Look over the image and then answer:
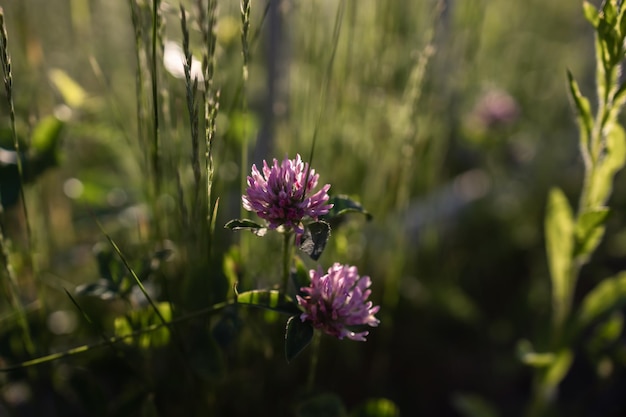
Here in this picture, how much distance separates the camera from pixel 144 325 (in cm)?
74

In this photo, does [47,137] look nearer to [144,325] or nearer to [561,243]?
[144,325]

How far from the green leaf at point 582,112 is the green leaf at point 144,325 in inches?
22.0

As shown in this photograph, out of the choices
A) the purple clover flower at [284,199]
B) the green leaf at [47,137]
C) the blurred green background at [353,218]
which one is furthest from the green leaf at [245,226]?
the green leaf at [47,137]

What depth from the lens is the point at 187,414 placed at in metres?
0.87

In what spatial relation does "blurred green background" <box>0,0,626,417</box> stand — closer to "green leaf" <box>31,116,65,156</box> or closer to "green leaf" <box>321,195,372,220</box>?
"green leaf" <box>31,116,65,156</box>

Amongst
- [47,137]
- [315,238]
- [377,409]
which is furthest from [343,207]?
[47,137]

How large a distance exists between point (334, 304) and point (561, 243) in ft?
1.48

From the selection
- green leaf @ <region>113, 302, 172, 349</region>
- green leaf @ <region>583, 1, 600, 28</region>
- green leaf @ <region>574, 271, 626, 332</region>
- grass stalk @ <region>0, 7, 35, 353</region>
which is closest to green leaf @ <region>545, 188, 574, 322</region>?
green leaf @ <region>574, 271, 626, 332</region>

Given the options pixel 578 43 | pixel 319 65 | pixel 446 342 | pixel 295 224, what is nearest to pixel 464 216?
pixel 446 342

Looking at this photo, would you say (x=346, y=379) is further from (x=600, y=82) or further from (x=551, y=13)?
(x=551, y=13)

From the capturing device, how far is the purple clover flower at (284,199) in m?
0.58

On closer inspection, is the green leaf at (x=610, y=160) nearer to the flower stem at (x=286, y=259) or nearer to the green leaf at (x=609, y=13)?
the green leaf at (x=609, y=13)

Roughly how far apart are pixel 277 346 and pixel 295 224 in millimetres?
403

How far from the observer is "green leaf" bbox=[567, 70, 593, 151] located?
0.69 meters
